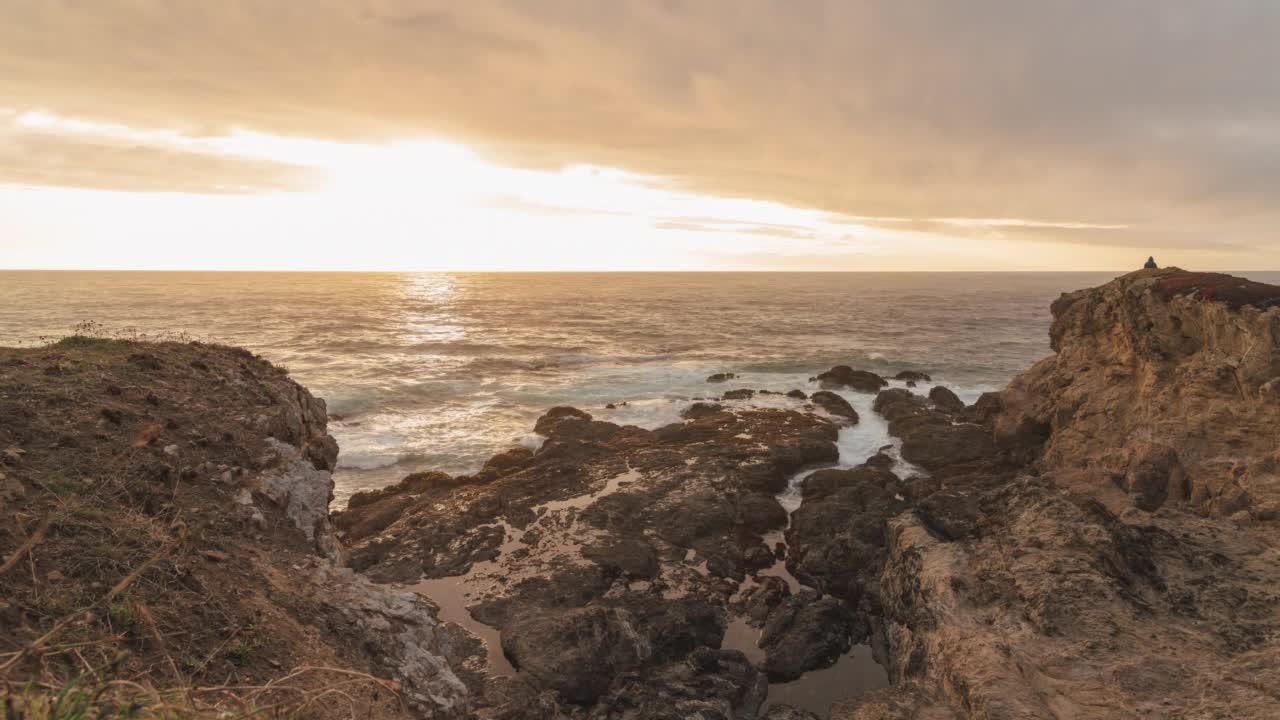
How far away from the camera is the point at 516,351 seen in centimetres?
5278

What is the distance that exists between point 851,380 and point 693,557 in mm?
24684

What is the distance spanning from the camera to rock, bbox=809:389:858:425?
3010 centimetres

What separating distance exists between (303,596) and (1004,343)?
6316cm

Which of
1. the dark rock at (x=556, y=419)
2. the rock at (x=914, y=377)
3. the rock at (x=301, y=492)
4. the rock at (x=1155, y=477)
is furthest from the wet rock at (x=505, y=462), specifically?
the rock at (x=914, y=377)

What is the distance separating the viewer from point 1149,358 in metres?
17.3

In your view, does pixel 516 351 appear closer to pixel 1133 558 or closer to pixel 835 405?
pixel 835 405

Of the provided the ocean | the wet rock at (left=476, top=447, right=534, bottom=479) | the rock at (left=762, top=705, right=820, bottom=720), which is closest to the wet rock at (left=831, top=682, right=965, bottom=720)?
the rock at (left=762, top=705, right=820, bottom=720)

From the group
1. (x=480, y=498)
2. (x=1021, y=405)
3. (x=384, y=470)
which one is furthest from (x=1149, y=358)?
(x=384, y=470)

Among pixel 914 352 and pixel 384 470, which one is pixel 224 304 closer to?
pixel 384 470

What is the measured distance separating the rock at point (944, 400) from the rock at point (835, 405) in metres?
4.55

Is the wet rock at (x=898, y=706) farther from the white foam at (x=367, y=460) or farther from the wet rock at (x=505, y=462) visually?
the white foam at (x=367, y=460)

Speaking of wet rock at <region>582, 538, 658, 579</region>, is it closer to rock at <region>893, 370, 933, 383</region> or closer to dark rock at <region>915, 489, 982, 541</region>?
dark rock at <region>915, 489, 982, 541</region>

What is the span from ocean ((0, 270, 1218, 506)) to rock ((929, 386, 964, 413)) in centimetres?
525

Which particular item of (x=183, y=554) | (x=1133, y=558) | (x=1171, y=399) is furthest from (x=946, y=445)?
(x=183, y=554)
